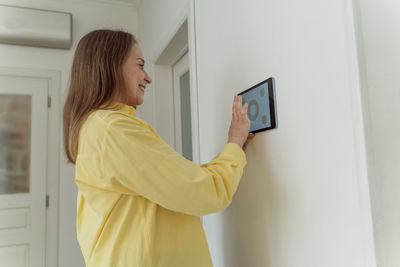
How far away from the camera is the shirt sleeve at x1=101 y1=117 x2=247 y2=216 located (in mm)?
704

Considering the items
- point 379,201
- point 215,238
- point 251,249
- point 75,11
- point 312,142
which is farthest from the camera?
point 75,11

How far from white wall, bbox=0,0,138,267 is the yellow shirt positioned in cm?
172

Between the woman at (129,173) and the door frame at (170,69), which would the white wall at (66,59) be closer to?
the door frame at (170,69)

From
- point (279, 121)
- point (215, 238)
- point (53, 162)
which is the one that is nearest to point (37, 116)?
point (53, 162)

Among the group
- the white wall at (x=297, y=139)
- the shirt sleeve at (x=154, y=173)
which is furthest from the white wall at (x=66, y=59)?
the shirt sleeve at (x=154, y=173)

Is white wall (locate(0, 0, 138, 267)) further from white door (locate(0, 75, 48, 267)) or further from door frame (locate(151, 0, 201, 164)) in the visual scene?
door frame (locate(151, 0, 201, 164))

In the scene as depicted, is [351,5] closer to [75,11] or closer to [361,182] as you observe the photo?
[361,182]

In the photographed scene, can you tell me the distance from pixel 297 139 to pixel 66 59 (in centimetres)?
228

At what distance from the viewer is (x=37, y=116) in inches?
95.9

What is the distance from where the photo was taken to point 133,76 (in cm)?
91

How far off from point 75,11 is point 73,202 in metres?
1.57

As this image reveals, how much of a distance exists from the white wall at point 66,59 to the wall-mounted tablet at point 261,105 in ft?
6.26

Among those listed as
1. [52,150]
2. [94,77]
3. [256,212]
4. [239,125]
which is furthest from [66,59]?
[256,212]

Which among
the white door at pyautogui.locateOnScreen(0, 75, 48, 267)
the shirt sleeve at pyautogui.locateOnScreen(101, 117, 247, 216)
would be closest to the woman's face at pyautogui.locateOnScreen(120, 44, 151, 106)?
the shirt sleeve at pyautogui.locateOnScreen(101, 117, 247, 216)
